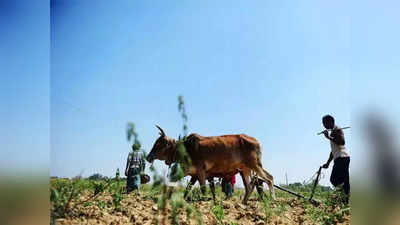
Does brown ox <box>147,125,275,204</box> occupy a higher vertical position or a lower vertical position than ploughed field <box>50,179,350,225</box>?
higher

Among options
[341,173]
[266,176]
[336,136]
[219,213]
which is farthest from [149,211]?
[341,173]

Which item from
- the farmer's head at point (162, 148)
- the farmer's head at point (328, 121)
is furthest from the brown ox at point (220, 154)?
the farmer's head at point (328, 121)

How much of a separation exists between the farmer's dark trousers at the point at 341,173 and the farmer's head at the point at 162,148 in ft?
5.89

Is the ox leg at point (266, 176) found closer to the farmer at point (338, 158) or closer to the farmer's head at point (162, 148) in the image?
the farmer at point (338, 158)

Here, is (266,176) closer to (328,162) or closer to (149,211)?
(328,162)

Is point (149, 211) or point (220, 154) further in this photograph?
point (220, 154)

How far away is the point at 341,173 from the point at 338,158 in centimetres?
21

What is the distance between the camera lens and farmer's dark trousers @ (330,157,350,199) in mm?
3801

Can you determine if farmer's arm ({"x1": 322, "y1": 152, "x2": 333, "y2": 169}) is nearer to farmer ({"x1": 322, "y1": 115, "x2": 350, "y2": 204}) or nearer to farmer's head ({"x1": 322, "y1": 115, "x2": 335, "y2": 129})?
farmer ({"x1": 322, "y1": 115, "x2": 350, "y2": 204})

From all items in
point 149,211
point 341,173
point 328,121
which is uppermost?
point 328,121

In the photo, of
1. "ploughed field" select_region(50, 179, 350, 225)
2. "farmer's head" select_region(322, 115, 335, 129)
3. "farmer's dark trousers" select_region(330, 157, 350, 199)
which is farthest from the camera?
"farmer's dark trousers" select_region(330, 157, 350, 199)

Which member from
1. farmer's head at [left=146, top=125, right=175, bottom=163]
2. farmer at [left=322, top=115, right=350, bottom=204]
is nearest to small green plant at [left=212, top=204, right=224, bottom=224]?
farmer at [left=322, top=115, right=350, bottom=204]

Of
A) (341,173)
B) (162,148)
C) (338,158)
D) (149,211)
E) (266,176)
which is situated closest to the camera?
(149,211)

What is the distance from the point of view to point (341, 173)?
3.95 meters
